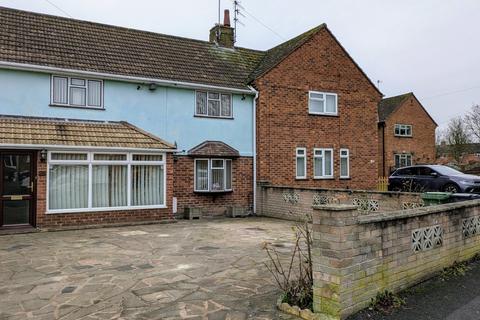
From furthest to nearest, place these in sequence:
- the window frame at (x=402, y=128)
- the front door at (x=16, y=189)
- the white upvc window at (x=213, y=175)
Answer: the window frame at (x=402, y=128), the white upvc window at (x=213, y=175), the front door at (x=16, y=189)

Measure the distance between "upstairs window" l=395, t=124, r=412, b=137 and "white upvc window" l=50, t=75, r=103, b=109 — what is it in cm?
2549

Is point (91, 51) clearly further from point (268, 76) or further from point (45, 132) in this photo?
point (268, 76)

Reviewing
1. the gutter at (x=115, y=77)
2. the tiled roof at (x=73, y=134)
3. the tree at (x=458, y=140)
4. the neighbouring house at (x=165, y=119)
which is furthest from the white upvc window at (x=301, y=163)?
the tree at (x=458, y=140)

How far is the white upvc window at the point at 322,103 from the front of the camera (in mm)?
16969

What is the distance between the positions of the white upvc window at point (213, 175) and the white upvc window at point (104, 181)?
1.75 metres

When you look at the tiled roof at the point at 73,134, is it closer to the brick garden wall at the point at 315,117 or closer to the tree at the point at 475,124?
the brick garden wall at the point at 315,117

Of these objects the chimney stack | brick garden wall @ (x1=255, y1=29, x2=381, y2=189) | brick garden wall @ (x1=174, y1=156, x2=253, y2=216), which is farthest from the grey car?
the chimney stack

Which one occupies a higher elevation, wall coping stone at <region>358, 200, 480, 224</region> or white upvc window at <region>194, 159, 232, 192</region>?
white upvc window at <region>194, 159, 232, 192</region>

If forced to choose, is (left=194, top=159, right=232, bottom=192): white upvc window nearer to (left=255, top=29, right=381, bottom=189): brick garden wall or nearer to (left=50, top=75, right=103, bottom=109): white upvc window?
(left=255, top=29, right=381, bottom=189): brick garden wall

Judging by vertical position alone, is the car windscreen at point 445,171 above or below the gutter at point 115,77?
below

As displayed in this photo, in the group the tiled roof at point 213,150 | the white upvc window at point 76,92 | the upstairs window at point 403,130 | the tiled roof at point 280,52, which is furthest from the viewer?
the upstairs window at point 403,130

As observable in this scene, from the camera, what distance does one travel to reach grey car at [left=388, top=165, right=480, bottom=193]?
49.1ft

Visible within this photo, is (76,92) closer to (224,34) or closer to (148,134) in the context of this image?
(148,134)

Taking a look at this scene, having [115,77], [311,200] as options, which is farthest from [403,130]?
[115,77]
